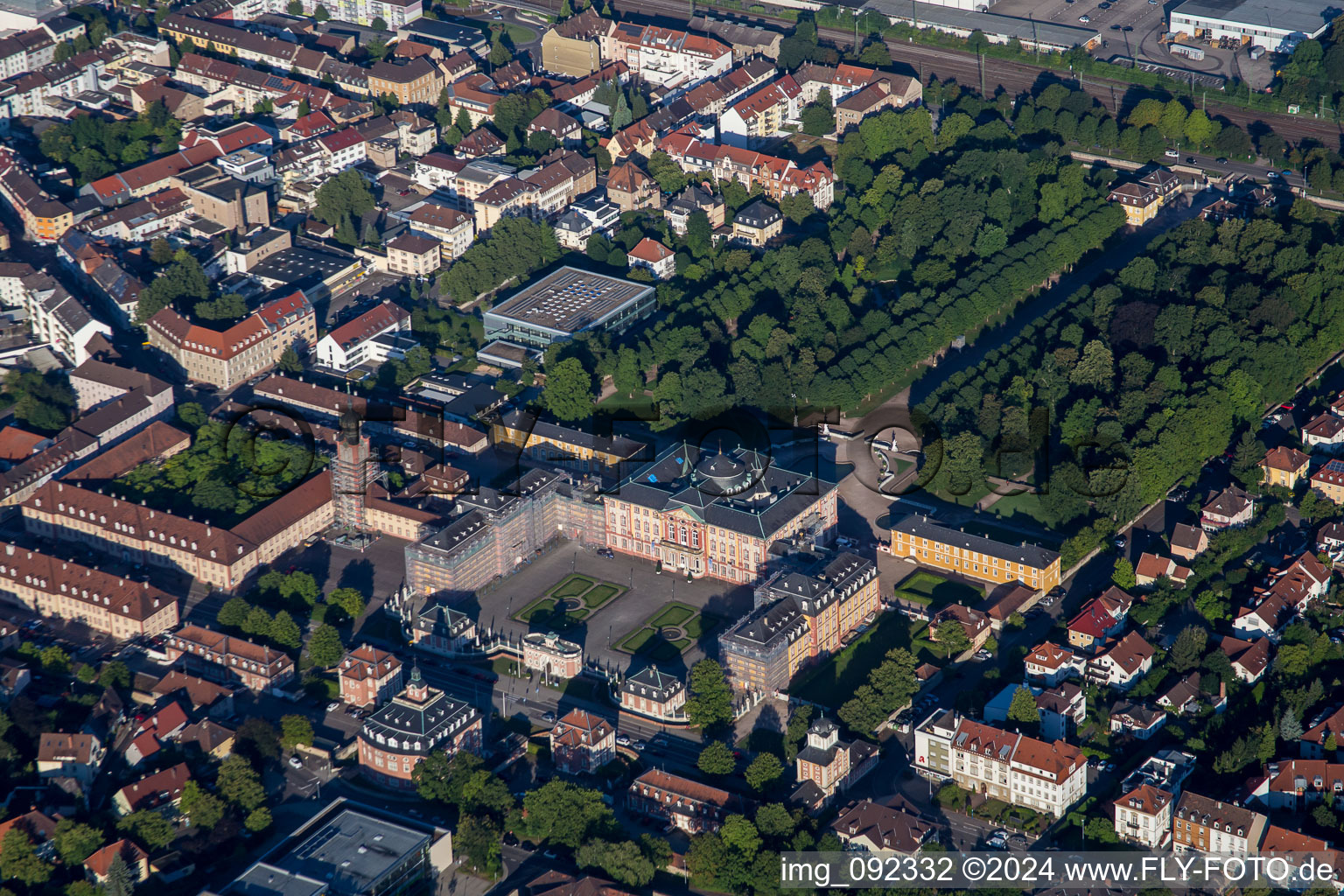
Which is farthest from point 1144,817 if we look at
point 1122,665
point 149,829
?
point 149,829

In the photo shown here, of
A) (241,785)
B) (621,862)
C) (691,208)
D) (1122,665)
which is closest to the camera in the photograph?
(621,862)

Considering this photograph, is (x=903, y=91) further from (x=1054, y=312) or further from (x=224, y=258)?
(x=224, y=258)

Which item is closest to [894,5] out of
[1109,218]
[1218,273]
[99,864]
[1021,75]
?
[1021,75]

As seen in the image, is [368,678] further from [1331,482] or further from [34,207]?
[34,207]

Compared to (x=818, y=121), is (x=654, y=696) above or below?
below

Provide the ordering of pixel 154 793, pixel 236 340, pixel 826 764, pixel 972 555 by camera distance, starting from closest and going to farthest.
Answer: pixel 154 793 → pixel 826 764 → pixel 972 555 → pixel 236 340

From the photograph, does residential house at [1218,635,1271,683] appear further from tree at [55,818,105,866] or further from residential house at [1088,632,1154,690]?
tree at [55,818,105,866]

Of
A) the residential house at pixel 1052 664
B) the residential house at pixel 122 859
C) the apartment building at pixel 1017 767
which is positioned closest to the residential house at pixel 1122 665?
the residential house at pixel 1052 664

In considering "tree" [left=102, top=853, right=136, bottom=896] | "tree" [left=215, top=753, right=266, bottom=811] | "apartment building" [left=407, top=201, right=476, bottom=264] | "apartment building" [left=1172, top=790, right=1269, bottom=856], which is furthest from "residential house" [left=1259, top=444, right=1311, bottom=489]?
"tree" [left=102, top=853, right=136, bottom=896]
